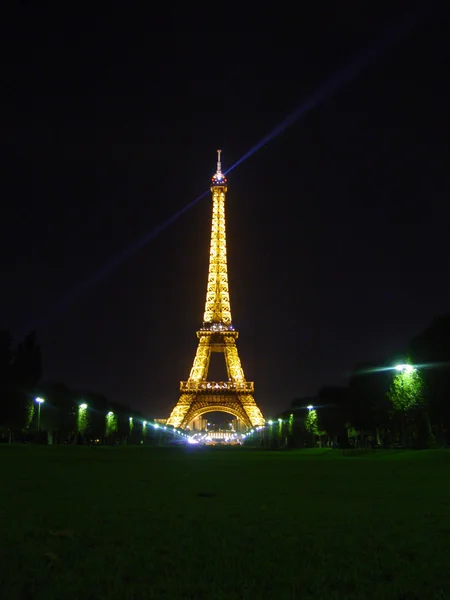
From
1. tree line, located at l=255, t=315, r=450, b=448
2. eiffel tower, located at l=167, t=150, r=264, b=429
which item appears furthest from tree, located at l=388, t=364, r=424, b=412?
eiffel tower, located at l=167, t=150, r=264, b=429

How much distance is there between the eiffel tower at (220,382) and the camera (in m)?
136

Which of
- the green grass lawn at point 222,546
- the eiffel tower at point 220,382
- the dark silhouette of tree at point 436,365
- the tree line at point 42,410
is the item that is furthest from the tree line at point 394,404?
the green grass lawn at point 222,546

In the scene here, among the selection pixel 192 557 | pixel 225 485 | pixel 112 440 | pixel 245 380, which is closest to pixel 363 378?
pixel 112 440

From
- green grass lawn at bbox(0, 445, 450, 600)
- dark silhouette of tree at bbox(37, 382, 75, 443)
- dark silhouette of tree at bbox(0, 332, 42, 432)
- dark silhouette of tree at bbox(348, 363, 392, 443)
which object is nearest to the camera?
green grass lawn at bbox(0, 445, 450, 600)

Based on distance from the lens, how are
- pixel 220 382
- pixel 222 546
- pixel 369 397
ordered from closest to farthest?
pixel 222 546 < pixel 369 397 < pixel 220 382

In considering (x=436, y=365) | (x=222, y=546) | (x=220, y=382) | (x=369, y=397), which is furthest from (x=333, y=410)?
(x=222, y=546)

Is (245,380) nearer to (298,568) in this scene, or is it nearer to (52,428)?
(52,428)

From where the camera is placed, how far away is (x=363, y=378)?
274ft

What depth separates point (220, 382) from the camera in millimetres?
139625

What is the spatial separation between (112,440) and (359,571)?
103 metres

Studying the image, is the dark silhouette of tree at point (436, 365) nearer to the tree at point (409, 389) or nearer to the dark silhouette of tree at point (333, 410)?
the tree at point (409, 389)

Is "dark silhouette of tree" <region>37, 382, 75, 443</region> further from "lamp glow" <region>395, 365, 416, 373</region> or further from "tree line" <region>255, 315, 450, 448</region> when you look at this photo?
"lamp glow" <region>395, 365, 416, 373</region>

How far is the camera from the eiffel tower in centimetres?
13612

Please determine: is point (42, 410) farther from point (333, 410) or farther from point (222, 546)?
point (222, 546)
